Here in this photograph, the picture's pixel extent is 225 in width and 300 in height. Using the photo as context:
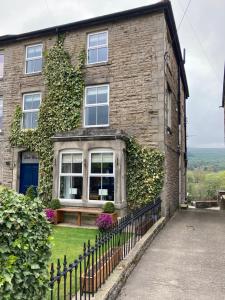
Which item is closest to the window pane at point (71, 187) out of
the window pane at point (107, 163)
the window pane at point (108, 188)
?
the window pane at point (108, 188)

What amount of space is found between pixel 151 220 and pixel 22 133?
343 inches

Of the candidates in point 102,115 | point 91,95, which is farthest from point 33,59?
point 102,115

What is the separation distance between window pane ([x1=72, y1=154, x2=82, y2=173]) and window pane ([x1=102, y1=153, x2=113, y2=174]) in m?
1.10

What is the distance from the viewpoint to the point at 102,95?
13727mm

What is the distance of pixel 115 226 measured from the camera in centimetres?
619

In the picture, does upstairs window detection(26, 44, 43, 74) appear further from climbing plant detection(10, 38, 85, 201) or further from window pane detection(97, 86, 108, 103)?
window pane detection(97, 86, 108, 103)

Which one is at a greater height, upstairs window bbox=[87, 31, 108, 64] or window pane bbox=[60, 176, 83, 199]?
upstairs window bbox=[87, 31, 108, 64]

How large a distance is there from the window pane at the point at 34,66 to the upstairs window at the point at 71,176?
19.4ft

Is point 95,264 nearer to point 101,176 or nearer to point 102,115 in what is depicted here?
point 101,176

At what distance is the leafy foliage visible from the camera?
11922mm

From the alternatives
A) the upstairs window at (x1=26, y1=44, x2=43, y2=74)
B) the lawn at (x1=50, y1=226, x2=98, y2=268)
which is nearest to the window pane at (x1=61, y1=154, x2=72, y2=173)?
the lawn at (x1=50, y1=226, x2=98, y2=268)

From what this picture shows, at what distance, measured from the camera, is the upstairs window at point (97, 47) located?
46.2 feet

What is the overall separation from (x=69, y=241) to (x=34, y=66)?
10862mm

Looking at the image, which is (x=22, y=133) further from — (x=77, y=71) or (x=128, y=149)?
(x=128, y=149)
